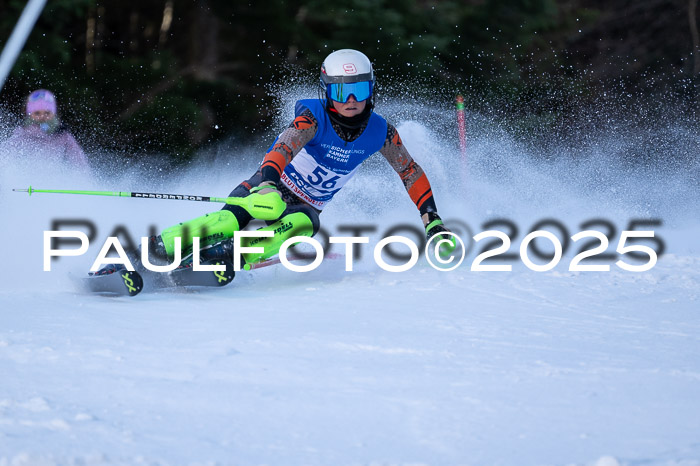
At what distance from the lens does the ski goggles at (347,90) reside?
5.07 m

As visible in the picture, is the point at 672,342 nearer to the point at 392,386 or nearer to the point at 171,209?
the point at 392,386

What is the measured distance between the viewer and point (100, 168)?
11070 millimetres

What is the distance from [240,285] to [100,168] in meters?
6.55

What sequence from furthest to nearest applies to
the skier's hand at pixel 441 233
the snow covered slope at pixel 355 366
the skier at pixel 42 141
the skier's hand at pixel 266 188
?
the skier at pixel 42 141, the skier's hand at pixel 441 233, the skier's hand at pixel 266 188, the snow covered slope at pixel 355 366

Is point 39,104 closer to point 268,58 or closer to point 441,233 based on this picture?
point 441,233

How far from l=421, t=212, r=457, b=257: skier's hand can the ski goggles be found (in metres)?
0.96

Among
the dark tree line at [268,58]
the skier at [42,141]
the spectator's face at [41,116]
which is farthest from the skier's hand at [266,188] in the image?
the dark tree line at [268,58]

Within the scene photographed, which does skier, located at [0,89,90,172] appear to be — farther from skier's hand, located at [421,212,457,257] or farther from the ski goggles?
skier's hand, located at [421,212,457,257]

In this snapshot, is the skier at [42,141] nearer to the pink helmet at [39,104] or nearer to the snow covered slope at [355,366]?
the pink helmet at [39,104]

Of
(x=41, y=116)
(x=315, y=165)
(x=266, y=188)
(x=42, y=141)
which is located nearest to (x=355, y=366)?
(x=266, y=188)

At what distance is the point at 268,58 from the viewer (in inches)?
624

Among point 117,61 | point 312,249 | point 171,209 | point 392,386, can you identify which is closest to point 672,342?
point 392,386

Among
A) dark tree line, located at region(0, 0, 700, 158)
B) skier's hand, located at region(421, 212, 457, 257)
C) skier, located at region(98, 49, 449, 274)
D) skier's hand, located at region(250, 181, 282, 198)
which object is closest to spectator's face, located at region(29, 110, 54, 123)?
skier, located at region(98, 49, 449, 274)

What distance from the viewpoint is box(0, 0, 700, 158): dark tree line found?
43.1 ft
